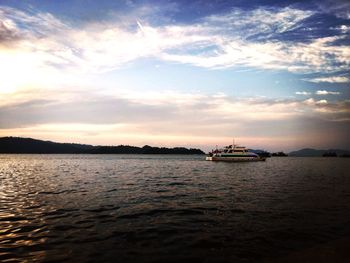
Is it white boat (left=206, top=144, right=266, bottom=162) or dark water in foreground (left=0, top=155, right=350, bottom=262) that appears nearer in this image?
dark water in foreground (left=0, top=155, right=350, bottom=262)

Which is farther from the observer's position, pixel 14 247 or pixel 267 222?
pixel 267 222

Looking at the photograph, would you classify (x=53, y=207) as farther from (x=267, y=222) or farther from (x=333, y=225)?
(x=333, y=225)

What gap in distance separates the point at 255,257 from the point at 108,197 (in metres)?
17.4

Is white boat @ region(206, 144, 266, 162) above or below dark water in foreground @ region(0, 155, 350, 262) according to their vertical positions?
above

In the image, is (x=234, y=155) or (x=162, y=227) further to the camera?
(x=234, y=155)

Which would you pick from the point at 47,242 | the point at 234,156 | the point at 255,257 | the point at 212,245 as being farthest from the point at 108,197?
the point at 234,156

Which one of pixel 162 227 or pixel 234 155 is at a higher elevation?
pixel 234 155

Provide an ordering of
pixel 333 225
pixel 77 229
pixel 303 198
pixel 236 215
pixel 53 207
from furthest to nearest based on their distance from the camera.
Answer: pixel 303 198 → pixel 53 207 → pixel 236 215 → pixel 333 225 → pixel 77 229

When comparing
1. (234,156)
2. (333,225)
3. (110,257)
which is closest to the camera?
(110,257)

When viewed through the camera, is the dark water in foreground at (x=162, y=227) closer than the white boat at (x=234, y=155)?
Yes

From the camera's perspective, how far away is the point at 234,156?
426ft

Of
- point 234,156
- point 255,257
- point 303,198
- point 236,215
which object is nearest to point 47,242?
point 255,257

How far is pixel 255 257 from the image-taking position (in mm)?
11570

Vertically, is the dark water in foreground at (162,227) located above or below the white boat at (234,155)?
below
